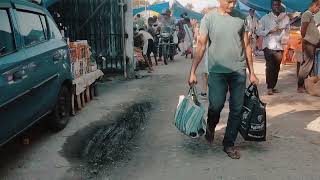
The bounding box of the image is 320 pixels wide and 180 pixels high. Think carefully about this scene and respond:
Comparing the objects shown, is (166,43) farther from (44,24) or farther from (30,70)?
(30,70)

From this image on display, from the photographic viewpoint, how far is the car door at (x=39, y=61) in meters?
5.25

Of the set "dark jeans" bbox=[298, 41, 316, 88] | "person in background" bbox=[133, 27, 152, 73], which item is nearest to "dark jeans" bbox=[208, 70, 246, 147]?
"dark jeans" bbox=[298, 41, 316, 88]

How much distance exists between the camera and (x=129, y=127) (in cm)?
695

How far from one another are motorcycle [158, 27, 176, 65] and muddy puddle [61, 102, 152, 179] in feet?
30.6

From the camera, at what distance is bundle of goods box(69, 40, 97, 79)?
307 inches

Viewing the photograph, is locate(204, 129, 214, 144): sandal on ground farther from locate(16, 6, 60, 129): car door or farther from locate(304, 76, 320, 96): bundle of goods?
locate(304, 76, 320, 96): bundle of goods

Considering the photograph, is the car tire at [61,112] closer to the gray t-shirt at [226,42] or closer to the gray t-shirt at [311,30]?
the gray t-shirt at [226,42]

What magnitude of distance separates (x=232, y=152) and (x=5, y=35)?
2.82 m

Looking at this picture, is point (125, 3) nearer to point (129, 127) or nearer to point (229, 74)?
point (129, 127)

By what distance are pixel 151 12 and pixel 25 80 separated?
3164 centimetres

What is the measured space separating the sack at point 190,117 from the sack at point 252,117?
50 cm

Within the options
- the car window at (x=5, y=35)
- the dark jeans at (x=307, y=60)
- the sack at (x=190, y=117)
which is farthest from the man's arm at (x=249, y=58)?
the dark jeans at (x=307, y=60)

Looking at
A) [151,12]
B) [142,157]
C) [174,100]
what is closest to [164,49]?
[174,100]

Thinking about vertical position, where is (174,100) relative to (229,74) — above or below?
below
